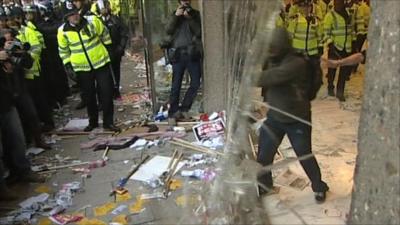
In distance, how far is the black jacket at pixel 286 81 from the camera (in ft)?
12.2

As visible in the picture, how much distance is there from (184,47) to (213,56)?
1.40 ft

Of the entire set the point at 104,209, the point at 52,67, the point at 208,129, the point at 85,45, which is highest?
the point at 85,45

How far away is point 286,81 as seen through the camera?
377cm

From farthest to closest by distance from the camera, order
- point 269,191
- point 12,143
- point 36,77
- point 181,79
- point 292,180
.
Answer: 1. point 181,79
2. point 36,77
3. point 12,143
4. point 292,180
5. point 269,191

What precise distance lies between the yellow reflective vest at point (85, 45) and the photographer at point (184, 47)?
96 centimetres

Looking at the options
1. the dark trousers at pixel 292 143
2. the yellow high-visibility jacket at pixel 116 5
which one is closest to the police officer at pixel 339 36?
the dark trousers at pixel 292 143

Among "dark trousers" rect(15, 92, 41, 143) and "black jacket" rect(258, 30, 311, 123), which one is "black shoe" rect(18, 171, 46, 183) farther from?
"black jacket" rect(258, 30, 311, 123)

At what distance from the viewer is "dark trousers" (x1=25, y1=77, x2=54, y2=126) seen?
6602 mm

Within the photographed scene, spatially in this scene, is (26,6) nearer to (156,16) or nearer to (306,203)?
(156,16)

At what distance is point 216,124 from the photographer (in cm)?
631

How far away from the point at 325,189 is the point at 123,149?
268 centimetres

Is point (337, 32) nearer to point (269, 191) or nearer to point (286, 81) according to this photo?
point (269, 191)

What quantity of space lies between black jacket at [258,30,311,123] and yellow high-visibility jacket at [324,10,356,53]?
14.3ft

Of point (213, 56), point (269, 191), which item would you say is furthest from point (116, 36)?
point (269, 191)
